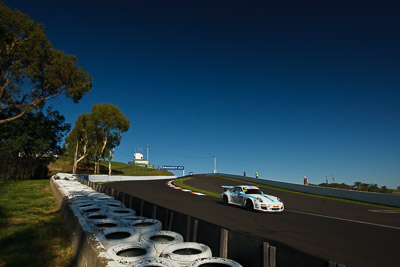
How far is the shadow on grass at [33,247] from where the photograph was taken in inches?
169

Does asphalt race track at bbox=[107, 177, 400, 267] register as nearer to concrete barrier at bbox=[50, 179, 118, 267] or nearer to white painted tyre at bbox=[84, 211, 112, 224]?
white painted tyre at bbox=[84, 211, 112, 224]

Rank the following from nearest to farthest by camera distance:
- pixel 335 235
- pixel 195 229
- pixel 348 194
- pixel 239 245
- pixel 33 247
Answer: pixel 239 245, pixel 195 229, pixel 33 247, pixel 335 235, pixel 348 194

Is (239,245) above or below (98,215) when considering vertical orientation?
above

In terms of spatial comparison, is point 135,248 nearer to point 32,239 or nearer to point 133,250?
point 133,250

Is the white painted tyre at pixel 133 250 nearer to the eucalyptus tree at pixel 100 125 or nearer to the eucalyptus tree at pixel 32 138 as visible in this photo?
the eucalyptus tree at pixel 32 138

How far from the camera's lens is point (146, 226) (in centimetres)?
500

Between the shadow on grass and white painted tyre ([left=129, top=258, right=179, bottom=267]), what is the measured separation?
7.26ft

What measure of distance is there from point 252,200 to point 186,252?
7.85m

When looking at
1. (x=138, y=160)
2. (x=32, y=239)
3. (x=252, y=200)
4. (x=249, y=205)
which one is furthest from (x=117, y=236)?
(x=138, y=160)

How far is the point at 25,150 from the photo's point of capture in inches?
1063

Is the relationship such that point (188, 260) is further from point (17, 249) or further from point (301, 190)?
point (301, 190)

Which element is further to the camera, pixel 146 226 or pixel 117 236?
pixel 146 226

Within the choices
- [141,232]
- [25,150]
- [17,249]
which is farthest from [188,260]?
[25,150]

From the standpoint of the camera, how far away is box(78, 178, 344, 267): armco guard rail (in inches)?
101
